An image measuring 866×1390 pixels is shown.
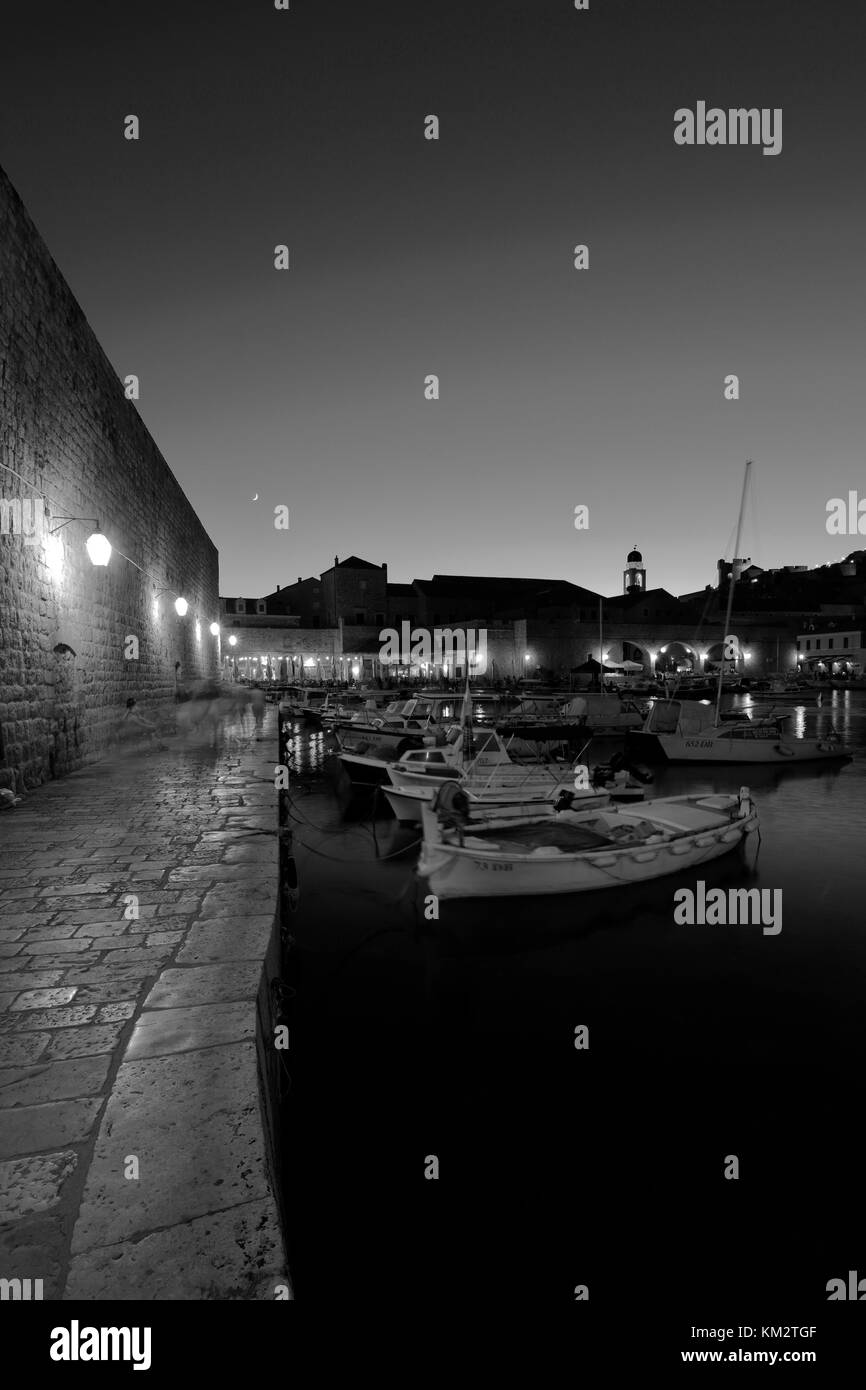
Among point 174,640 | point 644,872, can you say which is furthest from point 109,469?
point 644,872

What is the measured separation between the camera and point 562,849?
815 centimetres

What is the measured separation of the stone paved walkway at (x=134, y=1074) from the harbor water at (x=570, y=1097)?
1666 millimetres

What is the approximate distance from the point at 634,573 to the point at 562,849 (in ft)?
258

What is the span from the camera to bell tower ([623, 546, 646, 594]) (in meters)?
81.2

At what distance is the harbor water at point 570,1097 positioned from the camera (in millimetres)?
3627

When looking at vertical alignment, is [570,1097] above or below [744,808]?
below

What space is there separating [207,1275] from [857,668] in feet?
239

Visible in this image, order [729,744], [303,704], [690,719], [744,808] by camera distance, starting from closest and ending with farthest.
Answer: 1. [744,808]
2. [729,744]
3. [690,719]
4. [303,704]

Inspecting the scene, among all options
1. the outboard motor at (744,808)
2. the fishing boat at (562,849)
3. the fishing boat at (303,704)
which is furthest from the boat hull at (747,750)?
the fishing boat at (303,704)

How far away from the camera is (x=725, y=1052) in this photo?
214 inches

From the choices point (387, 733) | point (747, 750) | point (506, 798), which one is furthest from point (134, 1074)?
point (747, 750)

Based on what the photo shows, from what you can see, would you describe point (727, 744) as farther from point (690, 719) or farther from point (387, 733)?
point (387, 733)

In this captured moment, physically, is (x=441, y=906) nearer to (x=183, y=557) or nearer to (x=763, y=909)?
(x=763, y=909)

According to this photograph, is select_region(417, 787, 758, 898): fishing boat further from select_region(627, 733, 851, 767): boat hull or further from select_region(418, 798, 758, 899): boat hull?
select_region(627, 733, 851, 767): boat hull
